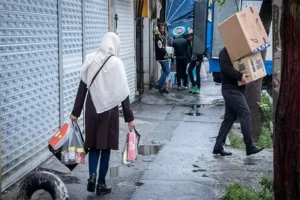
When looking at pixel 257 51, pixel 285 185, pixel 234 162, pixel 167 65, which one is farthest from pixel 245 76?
pixel 167 65

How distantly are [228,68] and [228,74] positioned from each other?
3.4 inches

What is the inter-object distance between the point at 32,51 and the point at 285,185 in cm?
435

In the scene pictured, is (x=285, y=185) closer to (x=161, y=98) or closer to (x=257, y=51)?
(x=257, y=51)

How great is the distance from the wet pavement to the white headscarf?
3.65 ft

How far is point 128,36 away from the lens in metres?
14.4

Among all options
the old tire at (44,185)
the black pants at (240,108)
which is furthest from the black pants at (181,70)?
the old tire at (44,185)

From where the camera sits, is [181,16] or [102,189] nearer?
[102,189]

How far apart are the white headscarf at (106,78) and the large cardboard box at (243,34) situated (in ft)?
7.19

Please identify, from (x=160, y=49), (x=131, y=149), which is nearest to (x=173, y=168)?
(x=131, y=149)

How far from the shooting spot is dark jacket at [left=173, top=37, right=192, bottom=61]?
16.9m

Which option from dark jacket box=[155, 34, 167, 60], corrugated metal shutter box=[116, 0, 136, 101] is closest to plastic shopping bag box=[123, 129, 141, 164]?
corrugated metal shutter box=[116, 0, 136, 101]

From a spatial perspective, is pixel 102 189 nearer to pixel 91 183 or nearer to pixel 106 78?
pixel 91 183

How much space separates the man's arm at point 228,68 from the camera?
26.2 feet

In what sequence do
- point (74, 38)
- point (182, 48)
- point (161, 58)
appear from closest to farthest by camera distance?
1. point (74, 38)
2. point (161, 58)
3. point (182, 48)
